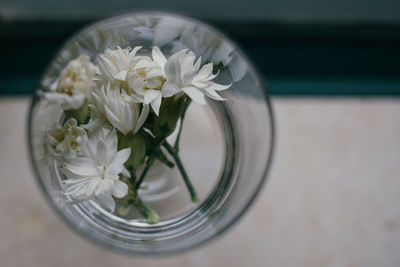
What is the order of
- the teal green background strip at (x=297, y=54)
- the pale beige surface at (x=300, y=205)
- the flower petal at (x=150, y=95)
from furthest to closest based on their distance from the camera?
the teal green background strip at (x=297, y=54) → the pale beige surface at (x=300, y=205) → the flower petal at (x=150, y=95)

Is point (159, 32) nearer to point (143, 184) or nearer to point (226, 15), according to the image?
point (143, 184)

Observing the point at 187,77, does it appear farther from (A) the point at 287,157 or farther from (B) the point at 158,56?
(A) the point at 287,157

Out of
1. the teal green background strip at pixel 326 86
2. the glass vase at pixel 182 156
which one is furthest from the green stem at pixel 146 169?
the teal green background strip at pixel 326 86

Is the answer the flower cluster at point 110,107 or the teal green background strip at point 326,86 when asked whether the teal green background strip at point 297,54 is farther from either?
the flower cluster at point 110,107

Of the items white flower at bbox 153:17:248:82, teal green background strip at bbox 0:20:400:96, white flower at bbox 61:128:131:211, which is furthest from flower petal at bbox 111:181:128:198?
teal green background strip at bbox 0:20:400:96

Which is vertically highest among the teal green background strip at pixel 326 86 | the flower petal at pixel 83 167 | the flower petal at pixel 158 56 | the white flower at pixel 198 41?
the teal green background strip at pixel 326 86

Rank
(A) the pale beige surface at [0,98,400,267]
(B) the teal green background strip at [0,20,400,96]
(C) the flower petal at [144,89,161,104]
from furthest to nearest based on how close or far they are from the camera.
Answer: (B) the teal green background strip at [0,20,400,96] → (A) the pale beige surface at [0,98,400,267] → (C) the flower petal at [144,89,161,104]

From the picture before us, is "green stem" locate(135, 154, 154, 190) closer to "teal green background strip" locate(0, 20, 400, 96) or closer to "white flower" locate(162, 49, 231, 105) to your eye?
"white flower" locate(162, 49, 231, 105)

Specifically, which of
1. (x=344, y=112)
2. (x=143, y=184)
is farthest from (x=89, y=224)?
(x=344, y=112)
